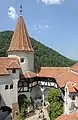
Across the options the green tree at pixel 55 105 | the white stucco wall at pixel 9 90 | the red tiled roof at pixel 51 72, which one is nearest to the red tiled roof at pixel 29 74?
the red tiled roof at pixel 51 72

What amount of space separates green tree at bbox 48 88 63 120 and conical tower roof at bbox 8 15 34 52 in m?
9.86

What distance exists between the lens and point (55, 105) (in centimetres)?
4344

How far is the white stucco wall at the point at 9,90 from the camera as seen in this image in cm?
4544

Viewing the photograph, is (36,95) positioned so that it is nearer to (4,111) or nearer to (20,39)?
(4,111)

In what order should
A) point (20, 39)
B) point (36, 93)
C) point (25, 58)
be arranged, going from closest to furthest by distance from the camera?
point (25, 58)
point (20, 39)
point (36, 93)

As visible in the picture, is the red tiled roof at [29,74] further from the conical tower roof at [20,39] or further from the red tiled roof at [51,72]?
the conical tower roof at [20,39]

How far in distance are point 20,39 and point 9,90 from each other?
987 cm

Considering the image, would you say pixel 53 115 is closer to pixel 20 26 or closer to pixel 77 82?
pixel 77 82

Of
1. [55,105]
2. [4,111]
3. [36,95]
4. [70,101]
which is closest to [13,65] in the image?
[4,111]

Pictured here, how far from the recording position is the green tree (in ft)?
139

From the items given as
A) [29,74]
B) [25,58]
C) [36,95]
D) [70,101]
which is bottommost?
[36,95]

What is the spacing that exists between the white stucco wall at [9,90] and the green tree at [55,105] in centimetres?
587

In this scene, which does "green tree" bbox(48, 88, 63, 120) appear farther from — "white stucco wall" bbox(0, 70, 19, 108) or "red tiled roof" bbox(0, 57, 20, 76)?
"red tiled roof" bbox(0, 57, 20, 76)

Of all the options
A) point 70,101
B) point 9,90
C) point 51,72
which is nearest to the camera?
point 70,101
